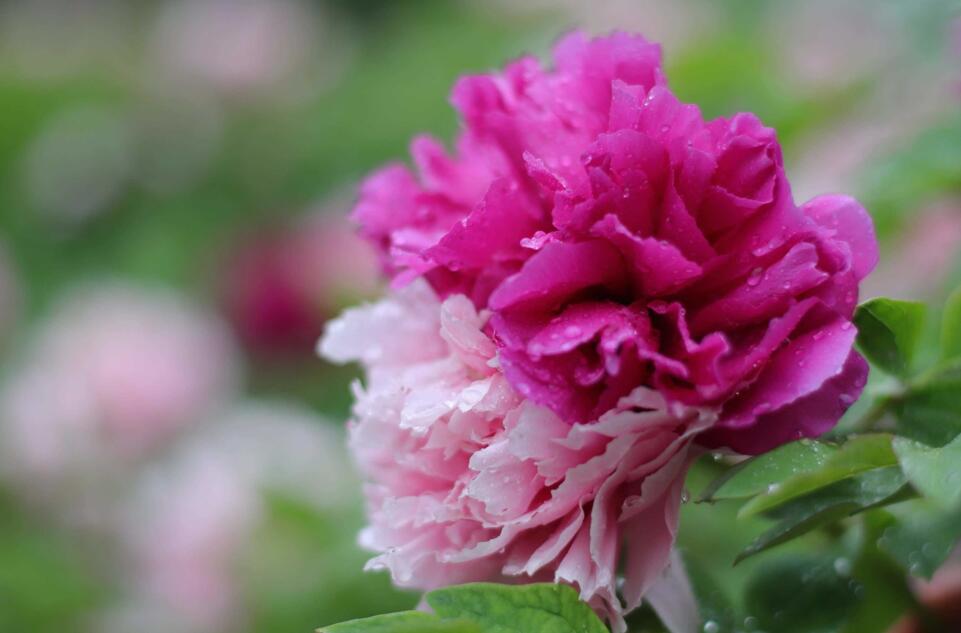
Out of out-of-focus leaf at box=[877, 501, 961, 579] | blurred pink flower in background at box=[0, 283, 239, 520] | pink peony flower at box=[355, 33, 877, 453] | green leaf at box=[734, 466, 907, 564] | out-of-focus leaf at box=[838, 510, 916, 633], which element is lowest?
out-of-focus leaf at box=[838, 510, 916, 633]

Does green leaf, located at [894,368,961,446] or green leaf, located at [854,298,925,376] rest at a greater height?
green leaf, located at [854,298,925,376]

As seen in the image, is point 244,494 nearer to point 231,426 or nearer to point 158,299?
point 231,426

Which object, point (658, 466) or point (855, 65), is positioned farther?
point (855, 65)

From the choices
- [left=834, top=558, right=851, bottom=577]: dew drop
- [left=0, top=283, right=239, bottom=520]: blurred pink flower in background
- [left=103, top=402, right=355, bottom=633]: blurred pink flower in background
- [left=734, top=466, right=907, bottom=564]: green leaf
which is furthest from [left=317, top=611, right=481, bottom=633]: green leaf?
[left=0, top=283, right=239, bottom=520]: blurred pink flower in background

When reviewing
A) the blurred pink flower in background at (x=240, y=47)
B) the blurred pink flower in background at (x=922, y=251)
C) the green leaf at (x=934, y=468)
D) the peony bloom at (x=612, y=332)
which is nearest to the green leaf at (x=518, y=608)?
the peony bloom at (x=612, y=332)

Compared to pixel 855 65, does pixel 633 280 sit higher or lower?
lower

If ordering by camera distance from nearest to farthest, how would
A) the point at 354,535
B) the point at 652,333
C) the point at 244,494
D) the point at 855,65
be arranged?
the point at 652,333 → the point at 354,535 → the point at 244,494 → the point at 855,65

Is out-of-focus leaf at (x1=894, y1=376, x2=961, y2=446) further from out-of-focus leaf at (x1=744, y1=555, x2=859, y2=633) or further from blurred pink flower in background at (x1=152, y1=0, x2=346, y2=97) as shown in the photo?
blurred pink flower in background at (x1=152, y1=0, x2=346, y2=97)

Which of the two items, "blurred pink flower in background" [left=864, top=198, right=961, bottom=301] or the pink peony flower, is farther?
"blurred pink flower in background" [left=864, top=198, right=961, bottom=301]

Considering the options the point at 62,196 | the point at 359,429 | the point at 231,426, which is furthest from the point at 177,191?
the point at 359,429
